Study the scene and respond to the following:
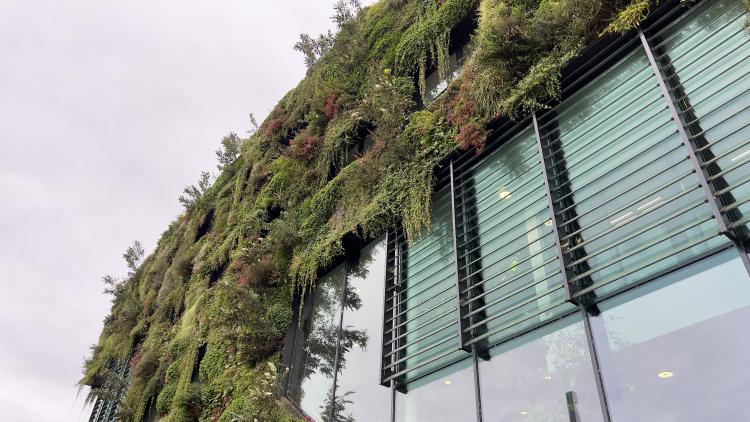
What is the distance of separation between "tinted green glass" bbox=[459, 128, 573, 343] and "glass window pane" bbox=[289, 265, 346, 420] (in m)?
3.25

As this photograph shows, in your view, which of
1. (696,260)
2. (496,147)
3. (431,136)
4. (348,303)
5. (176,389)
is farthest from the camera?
(176,389)

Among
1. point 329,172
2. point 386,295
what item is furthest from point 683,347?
point 329,172

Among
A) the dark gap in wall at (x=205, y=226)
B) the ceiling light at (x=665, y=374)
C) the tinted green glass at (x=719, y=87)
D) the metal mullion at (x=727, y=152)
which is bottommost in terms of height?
the ceiling light at (x=665, y=374)

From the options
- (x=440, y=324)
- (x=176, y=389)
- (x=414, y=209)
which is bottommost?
(x=440, y=324)

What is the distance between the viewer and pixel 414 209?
29.9 ft

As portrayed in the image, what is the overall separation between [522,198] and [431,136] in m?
2.42

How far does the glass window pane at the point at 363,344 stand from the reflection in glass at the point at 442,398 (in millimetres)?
407

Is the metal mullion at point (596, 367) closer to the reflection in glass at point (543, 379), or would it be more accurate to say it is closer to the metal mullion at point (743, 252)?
the reflection in glass at point (543, 379)

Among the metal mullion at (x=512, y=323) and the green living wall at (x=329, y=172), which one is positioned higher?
the green living wall at (x=329, y=172)

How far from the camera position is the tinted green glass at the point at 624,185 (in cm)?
561

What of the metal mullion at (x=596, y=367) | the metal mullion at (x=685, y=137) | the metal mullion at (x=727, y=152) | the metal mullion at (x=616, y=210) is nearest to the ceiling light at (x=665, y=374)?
the metal mullion at (x=596, y=367)

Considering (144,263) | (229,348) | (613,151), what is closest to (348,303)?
(229,348)

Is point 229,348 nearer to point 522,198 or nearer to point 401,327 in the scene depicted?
point 401,327

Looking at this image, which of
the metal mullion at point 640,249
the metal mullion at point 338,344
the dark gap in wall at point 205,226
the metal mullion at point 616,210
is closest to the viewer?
the metal mullion at point 640,249
